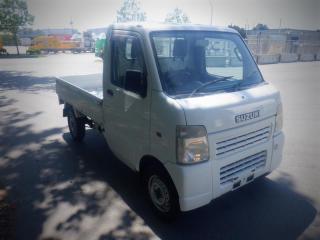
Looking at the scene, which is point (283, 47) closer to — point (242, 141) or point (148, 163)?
point (242, 141)

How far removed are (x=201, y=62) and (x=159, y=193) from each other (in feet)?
6.38

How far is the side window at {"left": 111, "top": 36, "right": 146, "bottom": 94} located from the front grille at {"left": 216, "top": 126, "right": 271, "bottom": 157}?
1.19 m

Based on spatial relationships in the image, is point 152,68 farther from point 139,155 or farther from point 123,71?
point 139,155

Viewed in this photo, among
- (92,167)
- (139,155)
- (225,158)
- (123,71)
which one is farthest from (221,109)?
(92,167)

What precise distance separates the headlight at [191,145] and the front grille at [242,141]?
20 cm

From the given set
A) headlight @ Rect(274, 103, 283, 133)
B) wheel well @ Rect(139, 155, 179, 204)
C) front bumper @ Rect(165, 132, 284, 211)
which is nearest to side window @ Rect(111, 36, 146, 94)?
wheel well @ Rect(139, 155, 179, 204)

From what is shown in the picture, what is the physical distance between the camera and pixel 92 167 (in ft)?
17.7

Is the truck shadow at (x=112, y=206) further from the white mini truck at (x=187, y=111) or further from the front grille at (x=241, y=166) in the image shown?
the front grille at (x=241, y=166)

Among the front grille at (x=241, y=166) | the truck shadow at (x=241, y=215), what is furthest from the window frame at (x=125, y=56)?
the truck shadow at (x=241, y=215)

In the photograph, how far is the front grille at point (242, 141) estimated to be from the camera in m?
3.19

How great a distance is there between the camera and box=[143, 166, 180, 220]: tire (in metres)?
3.41

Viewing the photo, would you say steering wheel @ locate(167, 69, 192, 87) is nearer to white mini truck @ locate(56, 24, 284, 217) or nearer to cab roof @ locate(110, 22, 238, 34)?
white mini truck @ locate(56, 24, 284, 217)

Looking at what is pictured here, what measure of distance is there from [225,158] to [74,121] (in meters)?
4.28

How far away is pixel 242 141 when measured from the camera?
3.38 metres
